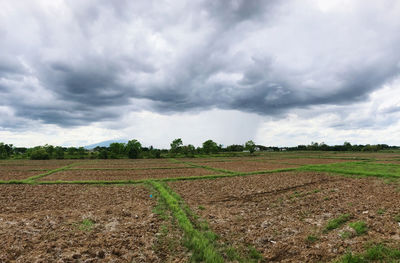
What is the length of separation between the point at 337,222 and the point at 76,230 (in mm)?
10363

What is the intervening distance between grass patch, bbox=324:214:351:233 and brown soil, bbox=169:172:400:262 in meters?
0.21

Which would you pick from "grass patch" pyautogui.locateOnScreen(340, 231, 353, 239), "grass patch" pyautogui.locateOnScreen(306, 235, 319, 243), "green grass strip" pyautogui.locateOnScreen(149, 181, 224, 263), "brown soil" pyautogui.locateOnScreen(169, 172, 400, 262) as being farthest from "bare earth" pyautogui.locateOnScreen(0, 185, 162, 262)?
"grass patch" pyautogui.locateOnScreen(340, 231, 353, 239)

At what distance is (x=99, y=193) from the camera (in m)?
14.7

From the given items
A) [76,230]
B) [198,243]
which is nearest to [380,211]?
[198,243]

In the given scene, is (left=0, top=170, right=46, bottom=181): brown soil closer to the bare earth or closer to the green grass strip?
the bare earth

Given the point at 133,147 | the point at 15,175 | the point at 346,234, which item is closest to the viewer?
the point at 346,234

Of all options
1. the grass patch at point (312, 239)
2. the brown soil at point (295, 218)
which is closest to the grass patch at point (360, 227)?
the brown soil at point (295, 218)

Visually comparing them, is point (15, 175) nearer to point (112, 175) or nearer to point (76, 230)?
point (112, 175)

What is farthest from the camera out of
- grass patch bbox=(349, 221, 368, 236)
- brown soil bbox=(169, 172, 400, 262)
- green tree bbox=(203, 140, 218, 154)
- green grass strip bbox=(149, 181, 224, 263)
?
green tree bbox=(203, 140, 218, 154)

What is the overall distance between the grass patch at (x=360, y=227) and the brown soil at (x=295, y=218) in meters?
0.15

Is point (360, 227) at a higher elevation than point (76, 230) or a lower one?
higher

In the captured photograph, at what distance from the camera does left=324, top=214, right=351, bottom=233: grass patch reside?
281 inches

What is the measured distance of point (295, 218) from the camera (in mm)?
8469

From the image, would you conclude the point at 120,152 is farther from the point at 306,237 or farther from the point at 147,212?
the point at 306,237
